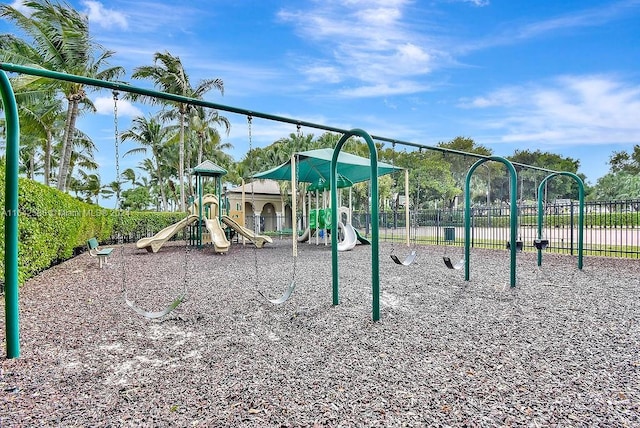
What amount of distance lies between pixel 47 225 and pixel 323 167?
878 centimetres

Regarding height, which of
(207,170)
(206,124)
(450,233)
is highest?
(206,124)

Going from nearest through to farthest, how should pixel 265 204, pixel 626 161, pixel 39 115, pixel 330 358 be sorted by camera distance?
1. pixel 330 358
2. pixel 39 115
3. pixel 265 204
4. pixel 626 161

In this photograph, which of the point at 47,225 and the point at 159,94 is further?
the point at 47,225

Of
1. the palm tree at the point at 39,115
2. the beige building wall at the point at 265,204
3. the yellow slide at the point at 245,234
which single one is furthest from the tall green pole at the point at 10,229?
the beige building wall at the point at 265,204

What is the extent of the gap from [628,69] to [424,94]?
2268 cm

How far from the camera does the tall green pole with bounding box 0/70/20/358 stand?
127 inches

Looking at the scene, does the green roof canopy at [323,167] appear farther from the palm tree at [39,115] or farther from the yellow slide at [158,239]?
the palm tree at [39,115]

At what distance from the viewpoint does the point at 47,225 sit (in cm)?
707

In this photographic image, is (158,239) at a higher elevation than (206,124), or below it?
below

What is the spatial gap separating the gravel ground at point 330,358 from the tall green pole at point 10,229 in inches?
9.9

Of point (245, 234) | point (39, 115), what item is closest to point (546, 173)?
point (245, 234)

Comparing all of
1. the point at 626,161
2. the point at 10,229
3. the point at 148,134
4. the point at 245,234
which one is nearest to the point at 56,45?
the point at 245,234

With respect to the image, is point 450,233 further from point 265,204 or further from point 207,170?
point 265,204

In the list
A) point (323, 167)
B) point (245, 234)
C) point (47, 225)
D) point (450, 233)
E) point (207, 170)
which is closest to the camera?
point (47, 225)
